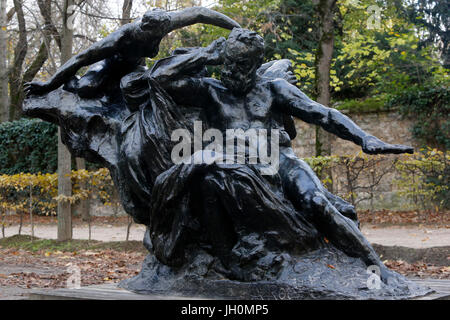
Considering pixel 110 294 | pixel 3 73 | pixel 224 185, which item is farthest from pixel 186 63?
pixel 3 73

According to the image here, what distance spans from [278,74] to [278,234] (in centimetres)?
164

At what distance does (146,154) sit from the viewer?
452 cm

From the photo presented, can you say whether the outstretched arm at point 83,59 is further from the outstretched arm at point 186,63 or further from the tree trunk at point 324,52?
the tree trunk at point 324,52

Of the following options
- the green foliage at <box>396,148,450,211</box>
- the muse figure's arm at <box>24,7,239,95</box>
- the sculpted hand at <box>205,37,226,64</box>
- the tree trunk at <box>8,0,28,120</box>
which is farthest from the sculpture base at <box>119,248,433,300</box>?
the tree trunk at <box>8,0,28,120</box>

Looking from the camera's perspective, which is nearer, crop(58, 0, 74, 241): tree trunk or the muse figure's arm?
the muse figure's arm

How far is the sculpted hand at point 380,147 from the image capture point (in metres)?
3.78

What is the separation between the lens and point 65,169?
37.2 ft

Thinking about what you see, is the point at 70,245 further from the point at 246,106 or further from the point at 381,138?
the point at 381,138

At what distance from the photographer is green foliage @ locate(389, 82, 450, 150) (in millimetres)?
14680

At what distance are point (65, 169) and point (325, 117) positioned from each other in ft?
26.5

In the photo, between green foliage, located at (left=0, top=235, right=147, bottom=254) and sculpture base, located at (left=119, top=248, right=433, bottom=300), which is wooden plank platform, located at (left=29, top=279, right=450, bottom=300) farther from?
green foliage, located at (left=0, top=235, right=147, bottom=254)

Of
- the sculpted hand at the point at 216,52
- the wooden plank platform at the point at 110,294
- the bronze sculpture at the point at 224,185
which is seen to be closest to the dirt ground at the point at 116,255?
the wooden plank platform at the point at 110,294

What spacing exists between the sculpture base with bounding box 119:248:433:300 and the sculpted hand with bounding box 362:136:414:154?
76 cm
